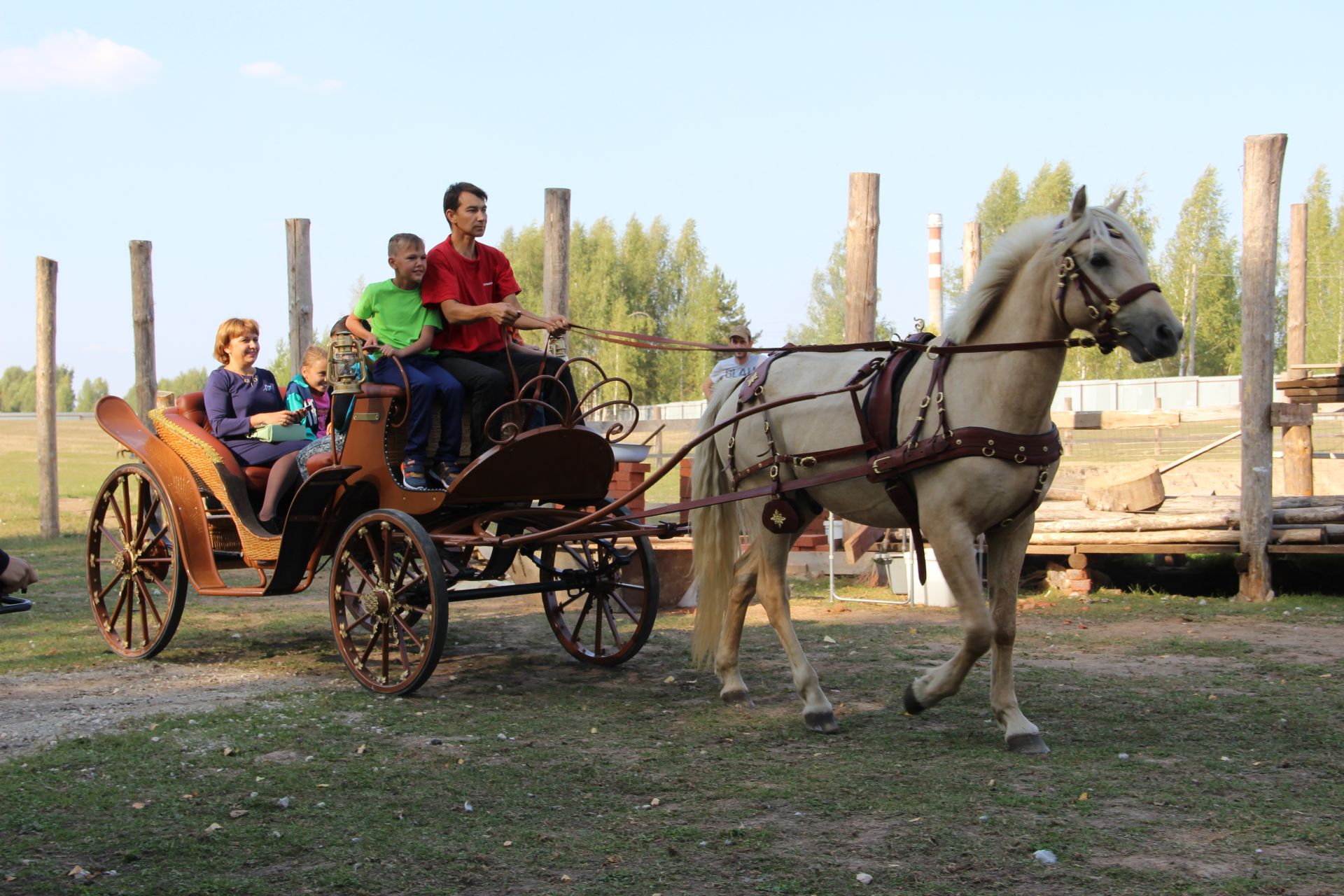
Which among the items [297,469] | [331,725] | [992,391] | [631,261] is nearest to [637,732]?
[331,725]

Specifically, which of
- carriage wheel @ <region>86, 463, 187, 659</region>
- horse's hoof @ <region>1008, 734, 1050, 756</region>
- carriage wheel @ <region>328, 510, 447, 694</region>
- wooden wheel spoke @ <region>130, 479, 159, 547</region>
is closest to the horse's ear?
horse's hoof @ <region>1008, 734, 1050, 756</region>

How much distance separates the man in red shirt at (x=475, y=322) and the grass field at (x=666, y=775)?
1.55 m

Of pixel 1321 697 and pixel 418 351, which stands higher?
pixel 418 351

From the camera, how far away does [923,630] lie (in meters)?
8.24

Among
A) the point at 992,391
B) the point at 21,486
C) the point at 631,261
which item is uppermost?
the point at 631,261

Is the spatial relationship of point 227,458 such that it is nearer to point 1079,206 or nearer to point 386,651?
point 386,651

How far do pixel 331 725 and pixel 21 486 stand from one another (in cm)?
2677

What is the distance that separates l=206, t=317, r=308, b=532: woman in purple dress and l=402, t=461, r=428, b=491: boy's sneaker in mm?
948

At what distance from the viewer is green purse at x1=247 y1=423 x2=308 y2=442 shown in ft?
23.9

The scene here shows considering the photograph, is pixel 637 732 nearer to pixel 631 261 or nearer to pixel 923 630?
pixel 923 630

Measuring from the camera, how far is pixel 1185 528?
988 cm

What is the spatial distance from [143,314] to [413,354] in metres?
9.42

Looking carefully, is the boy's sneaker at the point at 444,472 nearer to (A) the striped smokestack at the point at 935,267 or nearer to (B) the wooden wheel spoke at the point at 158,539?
(B) the wooden wheel spoke at the point at 158,539

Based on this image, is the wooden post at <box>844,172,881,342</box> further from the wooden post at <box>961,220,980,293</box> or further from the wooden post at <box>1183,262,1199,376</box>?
the wooden post at <box>1183,262,1199,376</box>
